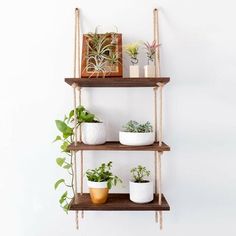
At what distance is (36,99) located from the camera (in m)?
1.43

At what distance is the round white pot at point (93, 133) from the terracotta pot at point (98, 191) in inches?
6.8

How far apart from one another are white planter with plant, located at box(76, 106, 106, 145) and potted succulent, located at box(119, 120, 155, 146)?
84 millimetres

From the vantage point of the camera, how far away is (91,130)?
127 centimetres

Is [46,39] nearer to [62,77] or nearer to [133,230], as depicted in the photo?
[62,77]

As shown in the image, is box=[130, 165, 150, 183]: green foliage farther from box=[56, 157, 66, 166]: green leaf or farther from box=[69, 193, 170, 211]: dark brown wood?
box=[56, 157, 66, 166]: green leaf

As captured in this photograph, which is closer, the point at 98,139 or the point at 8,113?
the point at 98,139

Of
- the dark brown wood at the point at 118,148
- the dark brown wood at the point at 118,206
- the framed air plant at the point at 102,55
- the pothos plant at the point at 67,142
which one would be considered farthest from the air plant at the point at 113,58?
the dark brown wood at the point at 118,206

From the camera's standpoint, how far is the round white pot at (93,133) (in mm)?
1267

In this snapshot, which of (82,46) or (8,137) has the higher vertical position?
(82,46)

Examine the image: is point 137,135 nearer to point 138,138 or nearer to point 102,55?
point 138,138

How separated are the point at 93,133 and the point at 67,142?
15 cm

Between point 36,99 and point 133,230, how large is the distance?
0.75 meters

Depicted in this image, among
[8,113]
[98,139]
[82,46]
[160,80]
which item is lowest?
[98,139]

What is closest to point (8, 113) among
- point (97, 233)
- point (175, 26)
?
point (97, 233)
